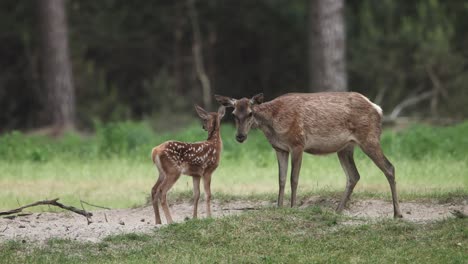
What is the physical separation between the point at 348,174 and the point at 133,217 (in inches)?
118

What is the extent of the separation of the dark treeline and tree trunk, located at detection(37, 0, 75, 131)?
410 mm

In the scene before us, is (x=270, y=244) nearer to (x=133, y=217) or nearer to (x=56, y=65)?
(x=133, y=217)

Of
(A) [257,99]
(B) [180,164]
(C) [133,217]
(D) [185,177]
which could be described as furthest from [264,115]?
(D) [185,177]

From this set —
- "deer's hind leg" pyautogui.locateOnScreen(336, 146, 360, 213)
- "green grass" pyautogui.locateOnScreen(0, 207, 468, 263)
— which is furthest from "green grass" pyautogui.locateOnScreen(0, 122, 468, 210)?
"green grass" pyautogui.locateOnScreen(0, 207, 468, 263)

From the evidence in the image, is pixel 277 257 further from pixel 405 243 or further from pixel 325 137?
pixel 325 137

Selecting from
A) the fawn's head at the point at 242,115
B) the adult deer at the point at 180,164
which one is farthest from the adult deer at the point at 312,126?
the adult deer at the point at 180,164

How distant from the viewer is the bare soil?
462 inches

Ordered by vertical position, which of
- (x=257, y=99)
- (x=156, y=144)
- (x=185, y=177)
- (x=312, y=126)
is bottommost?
(x=185, y=177)

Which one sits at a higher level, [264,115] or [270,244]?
[264,115]

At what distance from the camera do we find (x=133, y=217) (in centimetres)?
1397

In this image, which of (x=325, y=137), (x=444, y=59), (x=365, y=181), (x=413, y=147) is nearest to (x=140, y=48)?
(x=444, y=59)

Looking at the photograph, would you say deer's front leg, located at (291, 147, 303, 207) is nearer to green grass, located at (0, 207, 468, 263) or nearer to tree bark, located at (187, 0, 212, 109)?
green grass, located at (0, 207, 468, 263)

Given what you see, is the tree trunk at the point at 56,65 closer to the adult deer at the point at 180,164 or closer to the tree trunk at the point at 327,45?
the tree trunk at the point at 327,45

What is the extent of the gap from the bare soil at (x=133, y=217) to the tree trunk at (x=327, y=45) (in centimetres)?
1146
